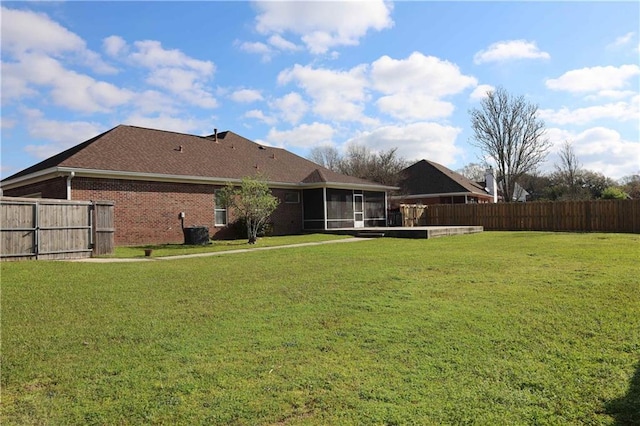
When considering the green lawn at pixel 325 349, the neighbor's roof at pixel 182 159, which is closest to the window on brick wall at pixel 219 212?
the neighbor's roof at pixel 182 159

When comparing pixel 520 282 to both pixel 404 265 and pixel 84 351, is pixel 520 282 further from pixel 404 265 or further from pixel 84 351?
pixel 84 351

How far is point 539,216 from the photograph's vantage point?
26172 millimetres

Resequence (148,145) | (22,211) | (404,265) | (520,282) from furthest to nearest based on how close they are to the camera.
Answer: (148,145) < (22,211) < (404,265) < (520,282)

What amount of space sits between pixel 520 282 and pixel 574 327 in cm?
265

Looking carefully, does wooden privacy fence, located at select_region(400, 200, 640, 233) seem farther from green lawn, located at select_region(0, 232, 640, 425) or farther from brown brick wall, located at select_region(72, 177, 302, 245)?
green lawn, located at select_region(0, 232, 640, 425)

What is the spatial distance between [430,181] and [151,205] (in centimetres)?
2737

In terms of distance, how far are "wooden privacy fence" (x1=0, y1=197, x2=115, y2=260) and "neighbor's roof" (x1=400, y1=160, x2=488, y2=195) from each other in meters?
30.0

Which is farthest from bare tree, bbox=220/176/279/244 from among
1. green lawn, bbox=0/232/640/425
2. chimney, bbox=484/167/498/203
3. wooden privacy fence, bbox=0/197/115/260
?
chimney, bbox=484/167/498/203

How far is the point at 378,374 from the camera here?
3920 mm

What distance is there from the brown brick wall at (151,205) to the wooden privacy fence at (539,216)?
14446 mm

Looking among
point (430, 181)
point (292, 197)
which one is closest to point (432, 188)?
point (430, 181)

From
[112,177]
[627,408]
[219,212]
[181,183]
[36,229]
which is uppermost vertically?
[112,177]

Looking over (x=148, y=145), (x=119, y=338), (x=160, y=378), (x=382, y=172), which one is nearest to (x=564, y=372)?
(x=160, y=378)

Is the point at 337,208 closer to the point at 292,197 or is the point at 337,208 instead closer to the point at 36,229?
the point at 292,197
